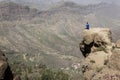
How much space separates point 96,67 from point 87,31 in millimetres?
10800

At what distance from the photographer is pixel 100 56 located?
49.0 meters

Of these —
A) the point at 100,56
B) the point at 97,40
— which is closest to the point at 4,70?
the point at 100,56

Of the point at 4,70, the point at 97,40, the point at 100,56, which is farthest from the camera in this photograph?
the point at 97,40

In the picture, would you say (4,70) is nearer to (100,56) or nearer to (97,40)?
(100,56)

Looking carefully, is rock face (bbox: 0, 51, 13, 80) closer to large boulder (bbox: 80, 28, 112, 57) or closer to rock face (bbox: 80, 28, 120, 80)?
rock face (bbox: 80, 28, 120, 80)

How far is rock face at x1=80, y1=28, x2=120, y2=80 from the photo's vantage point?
41209mm

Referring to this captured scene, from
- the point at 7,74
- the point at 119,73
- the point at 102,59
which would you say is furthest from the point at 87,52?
the point at 7,74

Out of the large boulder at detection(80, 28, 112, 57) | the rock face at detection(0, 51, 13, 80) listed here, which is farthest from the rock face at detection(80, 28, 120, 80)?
the rock face at detection(0, 51, 13, 80)

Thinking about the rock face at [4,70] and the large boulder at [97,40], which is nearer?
the rock face at [4,70]

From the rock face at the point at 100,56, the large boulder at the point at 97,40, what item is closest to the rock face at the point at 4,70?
the rock face at the point at 100,56

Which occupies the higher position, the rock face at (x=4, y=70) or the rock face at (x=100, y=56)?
the rock face at (x=4, y=70)

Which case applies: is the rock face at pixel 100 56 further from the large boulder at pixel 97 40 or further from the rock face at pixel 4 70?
the rock face at pixel 4 70

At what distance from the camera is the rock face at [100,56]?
135ft

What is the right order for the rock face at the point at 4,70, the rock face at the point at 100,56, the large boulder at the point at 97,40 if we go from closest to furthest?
1. the rock face at the point at 4,70
2. the rock face at the point at 100,56
3. the large boulder at the point at 97,40
